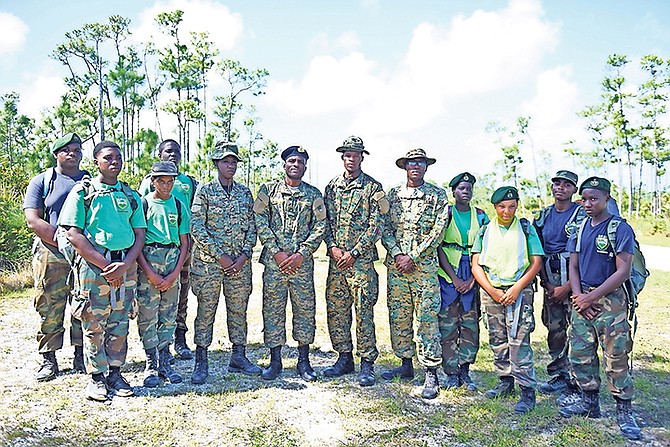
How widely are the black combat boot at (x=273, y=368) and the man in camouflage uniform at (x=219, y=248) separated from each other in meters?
0.45

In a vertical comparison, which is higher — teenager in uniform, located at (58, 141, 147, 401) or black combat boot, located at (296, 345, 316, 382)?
teenager in uniform, located at (58, 141, 147, 401)

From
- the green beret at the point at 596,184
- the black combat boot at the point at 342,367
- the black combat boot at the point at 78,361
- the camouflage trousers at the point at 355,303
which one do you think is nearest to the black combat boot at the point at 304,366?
the black combat boot at the point at 342,367

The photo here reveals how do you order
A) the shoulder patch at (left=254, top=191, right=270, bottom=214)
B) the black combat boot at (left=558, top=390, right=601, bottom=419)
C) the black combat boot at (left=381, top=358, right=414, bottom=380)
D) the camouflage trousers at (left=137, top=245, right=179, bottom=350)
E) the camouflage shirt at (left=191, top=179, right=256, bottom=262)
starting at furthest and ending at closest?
1. the black combat boot at (left=381, top=358, right=414, bottom=380)
2. the shoulder patch at (left=254, top=191, right=270, bottom=214)
3. the camouflage shirt at (left=191, top=179, right=256, bottom=262)
4. the camouflage trousers at (left=137, top=245, right=179, bottom=350)
5. the black combat boot at (left=558, top=390, right=601, bottom=419)

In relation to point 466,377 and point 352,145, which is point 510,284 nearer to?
point 466,377

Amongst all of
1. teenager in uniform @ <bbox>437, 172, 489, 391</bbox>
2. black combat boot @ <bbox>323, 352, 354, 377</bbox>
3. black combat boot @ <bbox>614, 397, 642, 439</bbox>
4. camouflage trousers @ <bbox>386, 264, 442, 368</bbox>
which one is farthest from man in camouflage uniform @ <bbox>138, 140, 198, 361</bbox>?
black combat boot @ <bbox>614, 397, 642, 439</bbox>

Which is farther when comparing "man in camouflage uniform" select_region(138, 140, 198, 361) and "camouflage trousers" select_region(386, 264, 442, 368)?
"man in camouflage uniform" select_region(138, 140, 198, 361)

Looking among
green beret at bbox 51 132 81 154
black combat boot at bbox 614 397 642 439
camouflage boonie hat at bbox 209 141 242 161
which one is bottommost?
black combat boot at bbox 614 397 642 439

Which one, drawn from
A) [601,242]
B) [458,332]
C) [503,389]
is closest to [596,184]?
[601,242]

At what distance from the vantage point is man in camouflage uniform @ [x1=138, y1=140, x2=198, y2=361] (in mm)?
5004

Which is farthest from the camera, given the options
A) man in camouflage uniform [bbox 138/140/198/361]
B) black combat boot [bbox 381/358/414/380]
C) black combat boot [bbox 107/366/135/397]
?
man in camouflage uniform [bbox 138/140/198/361]

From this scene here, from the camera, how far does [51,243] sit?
452 centimetres

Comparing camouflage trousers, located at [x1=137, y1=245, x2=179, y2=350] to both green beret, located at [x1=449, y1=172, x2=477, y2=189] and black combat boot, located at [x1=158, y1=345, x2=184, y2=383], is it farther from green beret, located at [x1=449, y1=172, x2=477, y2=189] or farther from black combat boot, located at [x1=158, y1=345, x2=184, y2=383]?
green beret, located at [x1=449, y1=172, x2=477, y2=189]

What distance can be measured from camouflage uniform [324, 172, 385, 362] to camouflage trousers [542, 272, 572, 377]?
158 cm

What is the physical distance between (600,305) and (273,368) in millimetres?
2863
